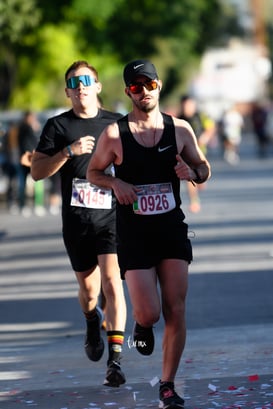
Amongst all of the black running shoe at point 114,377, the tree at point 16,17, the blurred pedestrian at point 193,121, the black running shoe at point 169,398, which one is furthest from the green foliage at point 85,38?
the black running shoe at point 169,398

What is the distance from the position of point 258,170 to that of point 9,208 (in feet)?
41.7

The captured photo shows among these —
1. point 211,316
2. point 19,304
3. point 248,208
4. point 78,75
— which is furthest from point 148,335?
point 248,208

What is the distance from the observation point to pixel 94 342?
9.23 m

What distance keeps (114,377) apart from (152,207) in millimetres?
1290

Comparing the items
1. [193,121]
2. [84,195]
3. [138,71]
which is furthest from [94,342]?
[193,121]

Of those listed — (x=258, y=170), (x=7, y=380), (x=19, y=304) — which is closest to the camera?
(x=7, y=380)

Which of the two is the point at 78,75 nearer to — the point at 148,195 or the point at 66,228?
the point at 66,228

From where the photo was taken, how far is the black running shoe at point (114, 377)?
8.35 meters

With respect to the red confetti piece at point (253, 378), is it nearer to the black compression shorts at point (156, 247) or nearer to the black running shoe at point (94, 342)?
the black compression shorts at point (156, 247)

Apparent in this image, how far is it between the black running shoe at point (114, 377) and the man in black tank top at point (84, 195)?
71 centimetres

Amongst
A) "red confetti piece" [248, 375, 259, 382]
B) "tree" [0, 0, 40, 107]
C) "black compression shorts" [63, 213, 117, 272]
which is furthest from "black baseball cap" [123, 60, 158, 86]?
"tree" [0, 0, 40, 107]

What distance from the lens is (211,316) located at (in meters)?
11.6

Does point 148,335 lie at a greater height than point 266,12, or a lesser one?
lesser

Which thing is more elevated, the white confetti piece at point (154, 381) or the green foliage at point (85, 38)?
the green foliage at point (85, 38)
